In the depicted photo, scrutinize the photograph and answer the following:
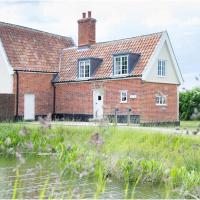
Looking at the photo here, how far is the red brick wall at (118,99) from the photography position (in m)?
27.7

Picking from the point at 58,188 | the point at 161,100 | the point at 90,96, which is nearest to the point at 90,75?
the point at 90,96

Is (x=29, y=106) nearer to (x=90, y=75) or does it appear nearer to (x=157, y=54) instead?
(x=90, y=75)

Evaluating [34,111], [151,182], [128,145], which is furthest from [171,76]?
[151,182]

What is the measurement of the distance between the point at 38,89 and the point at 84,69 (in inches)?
143

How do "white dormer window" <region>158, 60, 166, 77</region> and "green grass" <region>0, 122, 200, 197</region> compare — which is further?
"white dormer window" <region>158, 60, 166, 77</region>

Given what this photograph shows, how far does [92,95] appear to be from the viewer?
30.5 meters

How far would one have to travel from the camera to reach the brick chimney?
108ft

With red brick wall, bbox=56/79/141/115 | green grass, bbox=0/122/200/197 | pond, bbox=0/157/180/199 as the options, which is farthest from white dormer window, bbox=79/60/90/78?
pond, bbox=0/157/180/199

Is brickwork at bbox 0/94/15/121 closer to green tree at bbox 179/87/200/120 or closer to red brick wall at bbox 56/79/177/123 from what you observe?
red brick wall at bbox 56/79/177/123

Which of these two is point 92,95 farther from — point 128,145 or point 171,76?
point 128,145

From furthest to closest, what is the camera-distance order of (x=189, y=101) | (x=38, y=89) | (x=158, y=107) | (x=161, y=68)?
(x=189, y=101)
(x=38, y=89)
(x=161, y=68)
(x=158, y=107)

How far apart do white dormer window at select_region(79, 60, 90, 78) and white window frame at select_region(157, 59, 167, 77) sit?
5.00m

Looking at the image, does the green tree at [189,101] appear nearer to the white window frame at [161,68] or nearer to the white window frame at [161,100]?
the white window frame at [161,100]

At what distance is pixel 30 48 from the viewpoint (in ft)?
107
